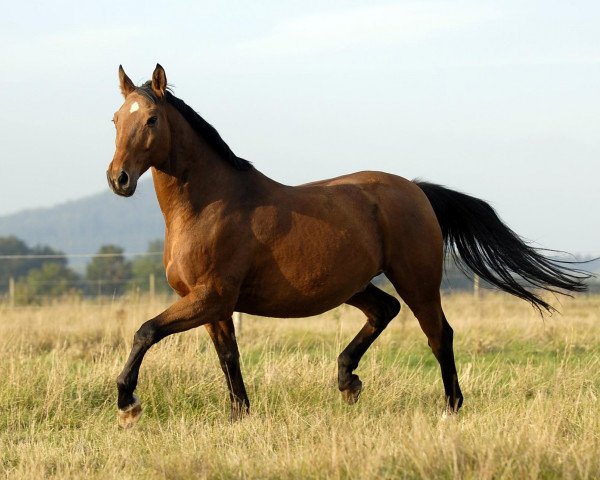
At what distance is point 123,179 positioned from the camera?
21.1ft

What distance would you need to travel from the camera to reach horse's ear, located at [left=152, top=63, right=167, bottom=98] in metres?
6.86

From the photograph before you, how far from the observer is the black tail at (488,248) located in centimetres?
841

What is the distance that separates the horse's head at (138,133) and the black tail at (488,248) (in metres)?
2.63

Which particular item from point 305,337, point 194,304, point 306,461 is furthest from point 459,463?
point 305,337

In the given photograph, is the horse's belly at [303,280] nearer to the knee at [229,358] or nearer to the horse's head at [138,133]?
the knee at [229,358]

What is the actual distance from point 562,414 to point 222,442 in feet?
6.57

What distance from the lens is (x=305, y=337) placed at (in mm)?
12406

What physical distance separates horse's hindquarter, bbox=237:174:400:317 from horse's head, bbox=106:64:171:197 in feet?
2.83

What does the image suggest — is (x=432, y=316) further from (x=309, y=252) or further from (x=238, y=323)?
(x=238, y=323)

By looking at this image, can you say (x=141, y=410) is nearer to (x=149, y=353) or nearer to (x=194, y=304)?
(x=194, y=304)

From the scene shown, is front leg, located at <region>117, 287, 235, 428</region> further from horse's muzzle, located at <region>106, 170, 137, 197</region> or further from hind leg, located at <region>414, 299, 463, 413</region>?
hind leg, located at <region>414, 299, 463, 413</region>

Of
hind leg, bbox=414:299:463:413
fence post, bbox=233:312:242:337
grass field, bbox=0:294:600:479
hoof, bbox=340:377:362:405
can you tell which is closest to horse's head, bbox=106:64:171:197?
grass field, bbox=0:294:600:479

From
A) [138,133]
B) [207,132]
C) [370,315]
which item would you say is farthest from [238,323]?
[138,133]

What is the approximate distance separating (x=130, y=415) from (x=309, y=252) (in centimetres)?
165
